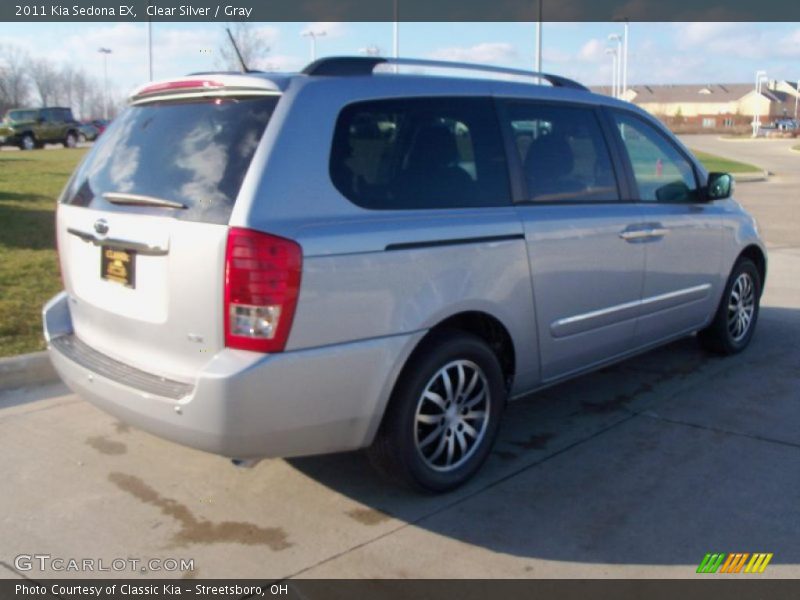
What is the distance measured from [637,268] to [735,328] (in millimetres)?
1765

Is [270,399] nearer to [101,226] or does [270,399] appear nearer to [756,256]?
[101,226]

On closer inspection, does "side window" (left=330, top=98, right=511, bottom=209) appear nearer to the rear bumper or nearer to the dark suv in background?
the rear bumper

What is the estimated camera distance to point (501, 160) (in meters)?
4.13

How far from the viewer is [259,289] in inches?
122

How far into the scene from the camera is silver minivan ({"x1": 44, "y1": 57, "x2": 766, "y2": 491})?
10.3ft

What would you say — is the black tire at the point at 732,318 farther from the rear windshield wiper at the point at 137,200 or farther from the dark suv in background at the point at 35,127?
the dark suv in background at the point at 35,127

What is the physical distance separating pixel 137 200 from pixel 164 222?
27cm

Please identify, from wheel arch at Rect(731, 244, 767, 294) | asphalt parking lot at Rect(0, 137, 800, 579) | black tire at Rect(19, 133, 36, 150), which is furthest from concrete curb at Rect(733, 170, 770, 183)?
black tire at Rect(19, 133, 36, 150)

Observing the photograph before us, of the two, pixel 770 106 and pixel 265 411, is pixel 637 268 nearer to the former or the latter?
pixel 265 411

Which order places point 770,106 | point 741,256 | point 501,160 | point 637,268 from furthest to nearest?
point 770,106 < point 741,256 < point 637,268 < point 501,160

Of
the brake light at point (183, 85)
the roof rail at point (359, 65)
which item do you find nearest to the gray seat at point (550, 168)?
the roof rail at point (359, 65)

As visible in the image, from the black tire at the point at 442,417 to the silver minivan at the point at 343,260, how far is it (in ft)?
0.03
